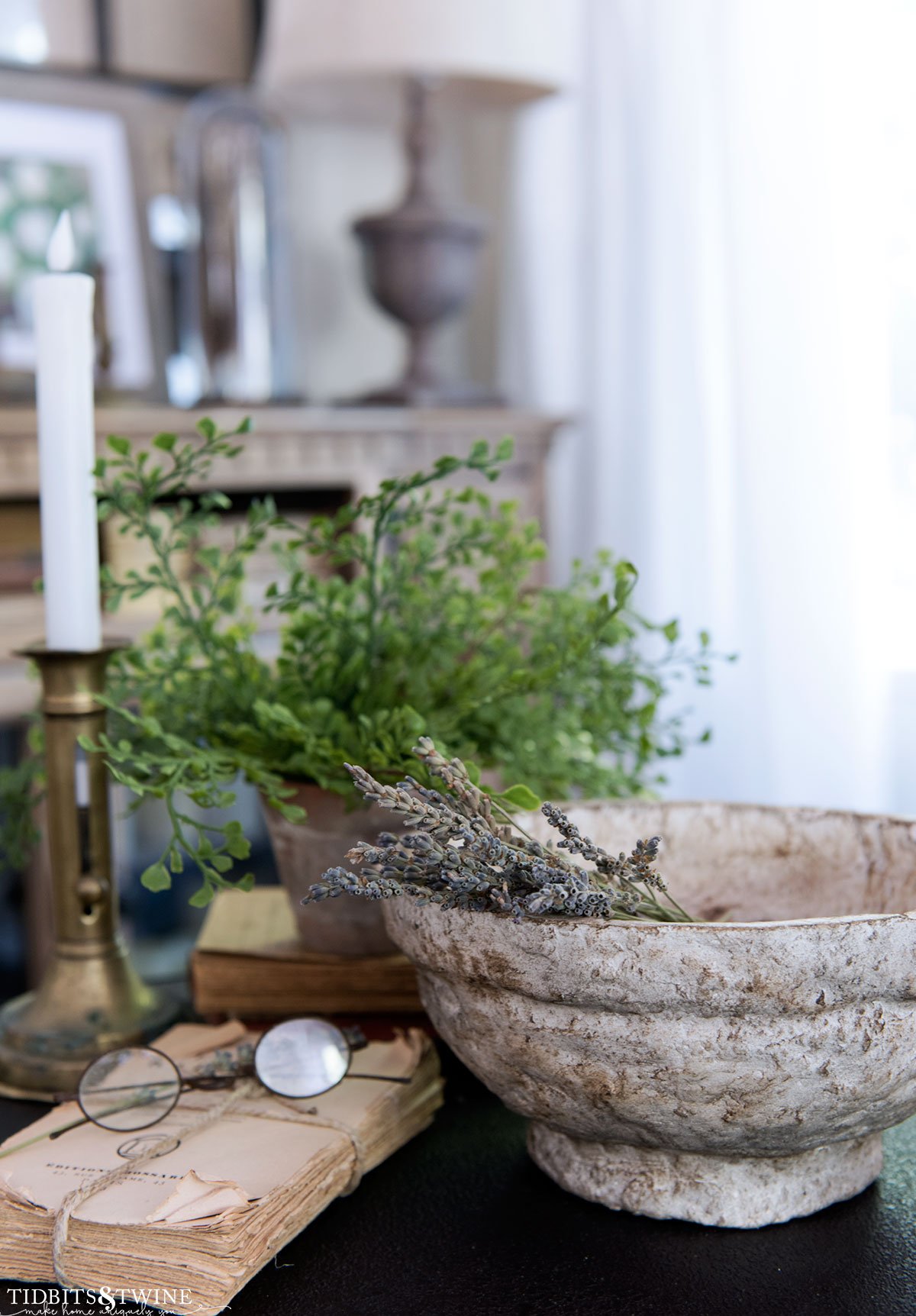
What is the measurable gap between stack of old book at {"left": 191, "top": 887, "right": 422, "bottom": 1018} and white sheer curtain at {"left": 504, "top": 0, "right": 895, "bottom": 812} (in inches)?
50.4

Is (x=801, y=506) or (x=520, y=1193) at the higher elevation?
(x=801, y=506)

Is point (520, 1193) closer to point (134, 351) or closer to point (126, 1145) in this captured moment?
point (126, 1145)

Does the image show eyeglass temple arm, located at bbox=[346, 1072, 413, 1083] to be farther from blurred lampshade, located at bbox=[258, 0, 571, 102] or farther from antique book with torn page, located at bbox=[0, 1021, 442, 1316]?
blurred lampshade, located at bbox=[258, 0, 571, 102]

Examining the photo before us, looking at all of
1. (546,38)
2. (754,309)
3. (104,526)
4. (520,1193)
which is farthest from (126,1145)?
(546,38)

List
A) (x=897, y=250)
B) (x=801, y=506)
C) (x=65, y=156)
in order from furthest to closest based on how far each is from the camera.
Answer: (x=65, y=156) → (x=801, y=506) → (x=897, y=250)

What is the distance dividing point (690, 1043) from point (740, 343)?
1690mm

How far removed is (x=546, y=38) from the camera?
79.6 inches

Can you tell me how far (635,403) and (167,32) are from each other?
1.12 meters

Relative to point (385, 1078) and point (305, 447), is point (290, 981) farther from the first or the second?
point (305, 447)

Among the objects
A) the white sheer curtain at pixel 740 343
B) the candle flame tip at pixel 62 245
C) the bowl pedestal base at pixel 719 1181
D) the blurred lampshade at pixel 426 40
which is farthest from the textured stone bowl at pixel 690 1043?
the blurred lampshade at pixel 426 40

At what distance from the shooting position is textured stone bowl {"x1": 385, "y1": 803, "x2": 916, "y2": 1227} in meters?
0.51

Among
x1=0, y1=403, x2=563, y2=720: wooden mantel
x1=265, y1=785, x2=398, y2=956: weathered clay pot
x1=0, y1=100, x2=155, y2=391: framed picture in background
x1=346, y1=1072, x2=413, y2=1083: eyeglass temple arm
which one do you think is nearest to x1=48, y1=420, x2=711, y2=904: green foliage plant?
x1=265, y1=785, x2=398, y2=956: weathered clay pot

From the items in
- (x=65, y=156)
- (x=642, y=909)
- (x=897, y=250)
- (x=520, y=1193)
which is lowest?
(x=520, y=1193)

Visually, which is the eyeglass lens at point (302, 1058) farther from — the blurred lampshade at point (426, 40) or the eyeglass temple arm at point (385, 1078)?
the blurred lampshade at point (426, 40)
